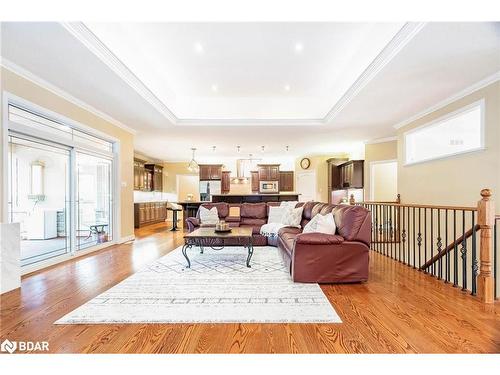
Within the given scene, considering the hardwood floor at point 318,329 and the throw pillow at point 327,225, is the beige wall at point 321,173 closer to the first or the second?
the throw pillow at point 327,225

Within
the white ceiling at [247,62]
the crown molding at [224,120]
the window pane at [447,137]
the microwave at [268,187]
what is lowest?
the microwave at [268,187]

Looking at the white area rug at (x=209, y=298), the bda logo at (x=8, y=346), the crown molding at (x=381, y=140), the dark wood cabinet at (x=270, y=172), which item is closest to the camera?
the bda logo at (x=8, y=346)

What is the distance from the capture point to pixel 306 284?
3.08 m

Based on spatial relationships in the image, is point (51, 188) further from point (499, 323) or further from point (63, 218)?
point (499, 323)

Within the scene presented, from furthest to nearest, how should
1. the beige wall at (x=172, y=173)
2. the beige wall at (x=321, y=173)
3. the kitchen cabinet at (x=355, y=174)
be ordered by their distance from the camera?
1. the beige wall at (x=172, y=173)
2. the beige wall at (x=321, y=173)
3. the kitchen cabinet at (x=355, y=174)

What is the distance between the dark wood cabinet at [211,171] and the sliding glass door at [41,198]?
250 inches

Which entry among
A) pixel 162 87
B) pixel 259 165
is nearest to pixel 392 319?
pixel 162 87

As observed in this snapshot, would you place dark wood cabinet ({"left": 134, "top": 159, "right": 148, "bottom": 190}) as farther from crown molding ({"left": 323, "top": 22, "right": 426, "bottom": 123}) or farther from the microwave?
crown molding ({"left": 323, "top": 22, "right": 426, "bottom": 123})

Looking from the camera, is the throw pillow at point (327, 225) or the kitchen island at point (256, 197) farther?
the kitchen island at point (256, 197)

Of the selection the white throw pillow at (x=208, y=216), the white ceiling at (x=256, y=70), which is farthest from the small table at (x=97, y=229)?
the white ceiling at (x=256, y=70)

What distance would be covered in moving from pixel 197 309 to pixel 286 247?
5.30ft

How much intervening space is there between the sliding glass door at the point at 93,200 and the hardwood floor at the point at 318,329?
76.4 inches

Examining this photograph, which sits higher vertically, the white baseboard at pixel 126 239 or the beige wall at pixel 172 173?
the beige wall at pixel 172 173

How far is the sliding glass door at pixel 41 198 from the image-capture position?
12.7 ft
